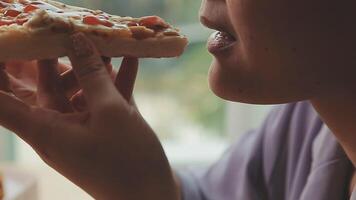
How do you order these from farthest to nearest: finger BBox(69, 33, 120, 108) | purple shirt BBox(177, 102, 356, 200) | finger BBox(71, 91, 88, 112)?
1. purple shirt BBox(177, 102, 356, 200)
2. finger BBox(71, 91, 88, 112)
3. finger BBox(69, 33, 120, 108)

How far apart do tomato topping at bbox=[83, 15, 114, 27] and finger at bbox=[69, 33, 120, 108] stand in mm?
52

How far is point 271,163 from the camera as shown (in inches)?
41.3

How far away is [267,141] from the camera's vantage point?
1.07 m

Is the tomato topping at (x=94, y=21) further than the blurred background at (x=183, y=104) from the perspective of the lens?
No

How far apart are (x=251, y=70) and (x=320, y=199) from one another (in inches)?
10.6

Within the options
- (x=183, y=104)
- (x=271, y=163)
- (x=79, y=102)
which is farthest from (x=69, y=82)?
(x=183, y=104)

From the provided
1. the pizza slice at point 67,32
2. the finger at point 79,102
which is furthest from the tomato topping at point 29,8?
the finger at point 79,102

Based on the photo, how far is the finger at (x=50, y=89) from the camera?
698 millimetres

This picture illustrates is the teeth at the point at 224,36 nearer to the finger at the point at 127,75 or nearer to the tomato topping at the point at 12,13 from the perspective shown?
the finger at the point at 127,75

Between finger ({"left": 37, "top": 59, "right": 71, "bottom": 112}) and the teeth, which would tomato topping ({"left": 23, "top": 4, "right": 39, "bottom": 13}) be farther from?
the teeth

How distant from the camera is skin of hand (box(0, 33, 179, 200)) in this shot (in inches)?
25.1

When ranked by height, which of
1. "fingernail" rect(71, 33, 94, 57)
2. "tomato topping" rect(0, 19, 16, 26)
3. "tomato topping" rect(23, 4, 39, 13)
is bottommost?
"tomato topping" rect(0, 19, 16, 26)

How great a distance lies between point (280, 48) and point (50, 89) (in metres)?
0.24

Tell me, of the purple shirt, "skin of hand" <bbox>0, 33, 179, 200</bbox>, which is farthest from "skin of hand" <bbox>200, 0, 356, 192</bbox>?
the purple shirt
